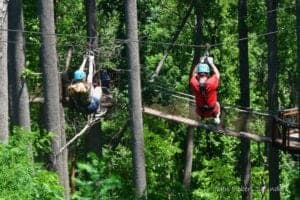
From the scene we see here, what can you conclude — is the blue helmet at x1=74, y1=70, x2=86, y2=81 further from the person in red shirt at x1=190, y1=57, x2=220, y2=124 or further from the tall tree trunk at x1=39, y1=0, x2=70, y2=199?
the tall tree trunk at x1=39, y1=0, x2=70, y2=199

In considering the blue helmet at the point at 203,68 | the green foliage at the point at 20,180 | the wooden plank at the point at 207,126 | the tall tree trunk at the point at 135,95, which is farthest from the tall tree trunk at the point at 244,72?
the green foliage at the point at 20,180

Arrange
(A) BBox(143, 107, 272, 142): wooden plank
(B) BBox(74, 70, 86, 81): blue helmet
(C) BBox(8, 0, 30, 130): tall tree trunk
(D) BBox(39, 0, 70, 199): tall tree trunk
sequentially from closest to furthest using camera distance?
1. (B) BBox(74, 70, 86, 81): blue helmet
2. (D) BBox(39, 0, 70, 199): tall tree trunk
3. (C) BBox(8, 0, 30, 130): tall tree trunk
4. (A) BBox(143, 107, 272, 142): wooden plank

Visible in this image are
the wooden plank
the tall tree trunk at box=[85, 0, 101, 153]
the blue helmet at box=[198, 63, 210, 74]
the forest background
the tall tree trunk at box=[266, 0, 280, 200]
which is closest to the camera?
the blue helmet at box=[198, 63, 210, 74]

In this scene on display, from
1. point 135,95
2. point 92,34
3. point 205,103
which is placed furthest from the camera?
point 92,34

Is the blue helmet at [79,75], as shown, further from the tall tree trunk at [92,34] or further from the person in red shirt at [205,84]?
the tall tree trunk at [92,34]

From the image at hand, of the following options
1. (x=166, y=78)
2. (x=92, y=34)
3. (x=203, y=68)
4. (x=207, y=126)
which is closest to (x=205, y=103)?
(x=203, y=68)

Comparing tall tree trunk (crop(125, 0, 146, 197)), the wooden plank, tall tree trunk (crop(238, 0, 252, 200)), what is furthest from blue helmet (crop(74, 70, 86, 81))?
tall tree trunk (crop(238, 0, 252, 200))

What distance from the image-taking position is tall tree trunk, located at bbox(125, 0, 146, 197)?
15.1 meters

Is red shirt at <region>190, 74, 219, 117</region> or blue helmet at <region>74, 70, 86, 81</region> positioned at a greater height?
blue helmet at <region>74, 70, 86, 81</region>

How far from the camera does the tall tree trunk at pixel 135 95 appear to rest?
593 inches

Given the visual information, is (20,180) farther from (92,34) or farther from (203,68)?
(92,34)

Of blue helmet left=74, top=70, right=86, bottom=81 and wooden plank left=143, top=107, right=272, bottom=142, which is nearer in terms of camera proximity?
blue helmet left=74, top=70, right=86, bottom=81

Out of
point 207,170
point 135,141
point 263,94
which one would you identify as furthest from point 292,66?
point 135,141

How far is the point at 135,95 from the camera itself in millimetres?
15406
